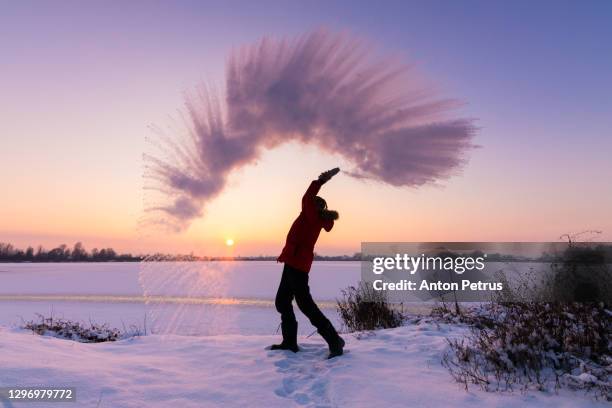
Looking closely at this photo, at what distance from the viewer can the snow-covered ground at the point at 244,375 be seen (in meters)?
4.05

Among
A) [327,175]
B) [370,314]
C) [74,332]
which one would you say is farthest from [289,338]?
[74,332]

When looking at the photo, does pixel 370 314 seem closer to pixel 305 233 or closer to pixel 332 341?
pixel 332 341

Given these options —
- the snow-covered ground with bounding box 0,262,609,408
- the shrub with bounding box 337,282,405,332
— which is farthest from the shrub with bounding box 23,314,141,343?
the shrub with bounding box 337,282,405,332

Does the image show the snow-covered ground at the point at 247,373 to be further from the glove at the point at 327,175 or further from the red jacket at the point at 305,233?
the glove at the point at 327,175

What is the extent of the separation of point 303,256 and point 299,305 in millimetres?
616

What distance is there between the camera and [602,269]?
10672mm

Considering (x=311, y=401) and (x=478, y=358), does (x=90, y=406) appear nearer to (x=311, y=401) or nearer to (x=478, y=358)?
(x=311, y=401)

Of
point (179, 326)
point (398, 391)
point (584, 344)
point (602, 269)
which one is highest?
point (602, 269)

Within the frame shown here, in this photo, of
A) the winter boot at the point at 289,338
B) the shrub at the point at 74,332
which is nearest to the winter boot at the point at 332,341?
the winter boot at the point at 289,338

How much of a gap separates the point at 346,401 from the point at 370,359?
131cm

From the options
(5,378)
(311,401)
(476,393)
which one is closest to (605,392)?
(476,393)

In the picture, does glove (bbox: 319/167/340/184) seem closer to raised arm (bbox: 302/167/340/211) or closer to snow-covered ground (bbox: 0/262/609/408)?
raised arm (bbox: 302/167/340/211)

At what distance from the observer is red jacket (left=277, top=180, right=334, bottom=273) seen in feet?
19.0

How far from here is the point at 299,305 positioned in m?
5.80
